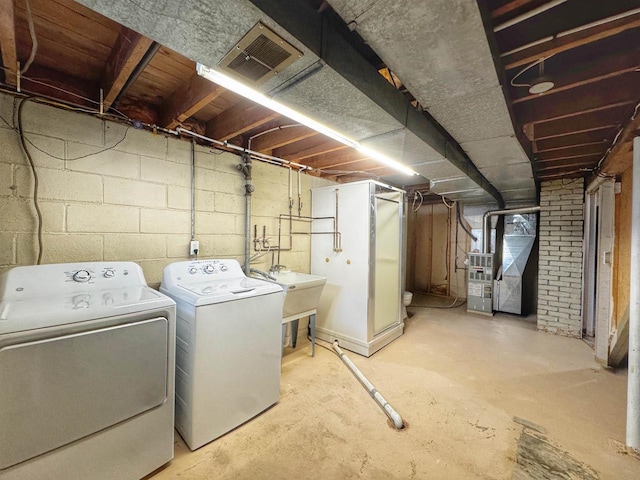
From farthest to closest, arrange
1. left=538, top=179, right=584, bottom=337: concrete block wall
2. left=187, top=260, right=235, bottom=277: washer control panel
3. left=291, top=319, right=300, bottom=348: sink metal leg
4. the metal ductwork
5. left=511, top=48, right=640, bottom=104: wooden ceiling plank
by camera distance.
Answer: left=538, top=179, right=584, bottom=337: concrete block wall, left=291, top=319, right=300, bottom=348: sink metal leg, left=187, top=260, right=235, bottom=277: washer control panel, left=511, top=48, right=640, bottom=104: wooden ceiling plank, the metal ductwork

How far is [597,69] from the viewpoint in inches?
60.3

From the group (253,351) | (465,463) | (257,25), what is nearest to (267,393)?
(253,351)

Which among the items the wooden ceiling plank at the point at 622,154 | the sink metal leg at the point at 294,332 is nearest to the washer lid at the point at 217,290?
the sink metal leg at the point at 294,332

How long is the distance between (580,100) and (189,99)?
2.92 metres

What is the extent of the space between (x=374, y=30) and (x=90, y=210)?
7.29 ft

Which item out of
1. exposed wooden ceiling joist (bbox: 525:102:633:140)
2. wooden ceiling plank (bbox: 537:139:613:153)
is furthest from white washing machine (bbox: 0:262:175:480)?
wooden ceiling plank (bbox: 537:139:613:153)

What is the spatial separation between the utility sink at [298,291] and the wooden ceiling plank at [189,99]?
163cm

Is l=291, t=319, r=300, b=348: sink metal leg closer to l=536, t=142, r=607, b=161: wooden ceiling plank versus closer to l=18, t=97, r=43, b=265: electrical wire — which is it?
l=18, t=97, r=43, b=265: electrical wire

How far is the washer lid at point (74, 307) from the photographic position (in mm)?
1163

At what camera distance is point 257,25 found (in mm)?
999

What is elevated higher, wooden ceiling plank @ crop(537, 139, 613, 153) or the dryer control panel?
wooden ceiling plank @ crop(537, 139, 613, 153)

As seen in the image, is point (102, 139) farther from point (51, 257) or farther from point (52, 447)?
point (52, 447)

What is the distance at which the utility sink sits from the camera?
2537 millimetres

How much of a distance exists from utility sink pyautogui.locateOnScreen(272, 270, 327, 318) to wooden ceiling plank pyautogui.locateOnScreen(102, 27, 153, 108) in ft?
6.21
